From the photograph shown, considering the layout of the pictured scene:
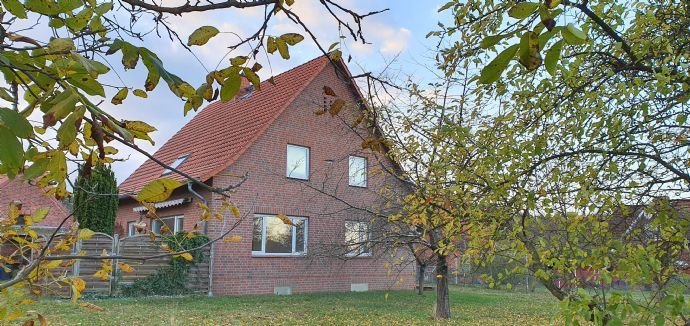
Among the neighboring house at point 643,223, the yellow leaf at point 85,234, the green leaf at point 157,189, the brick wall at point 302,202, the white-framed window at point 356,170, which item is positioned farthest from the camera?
the white-framed window at point 356,170

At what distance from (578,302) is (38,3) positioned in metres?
2.56

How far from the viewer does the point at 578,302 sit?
8.80 ft

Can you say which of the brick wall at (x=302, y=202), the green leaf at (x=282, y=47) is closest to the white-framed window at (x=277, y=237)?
the brick wall at (x=302, y=202)

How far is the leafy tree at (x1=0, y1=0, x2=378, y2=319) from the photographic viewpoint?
3.12 ft

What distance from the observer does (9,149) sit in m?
0.82

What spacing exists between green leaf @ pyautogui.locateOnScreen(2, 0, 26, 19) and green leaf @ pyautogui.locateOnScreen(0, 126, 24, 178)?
0.42 metres

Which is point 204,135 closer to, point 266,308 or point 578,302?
point 266,308

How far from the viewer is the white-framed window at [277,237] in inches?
563

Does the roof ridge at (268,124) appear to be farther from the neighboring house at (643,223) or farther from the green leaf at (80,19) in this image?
the green leaf at (80,19)

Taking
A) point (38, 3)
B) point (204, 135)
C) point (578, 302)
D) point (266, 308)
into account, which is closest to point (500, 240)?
point (578, 302)

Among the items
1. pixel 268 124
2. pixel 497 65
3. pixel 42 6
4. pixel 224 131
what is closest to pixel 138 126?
pixel 42 6

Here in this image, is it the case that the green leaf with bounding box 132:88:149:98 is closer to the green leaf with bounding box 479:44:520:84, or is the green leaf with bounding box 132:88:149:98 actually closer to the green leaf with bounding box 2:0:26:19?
the green leaf with bounding box 2:0:26:19

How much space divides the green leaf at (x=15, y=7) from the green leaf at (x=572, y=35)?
1.06 m

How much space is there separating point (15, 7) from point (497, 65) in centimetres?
96
